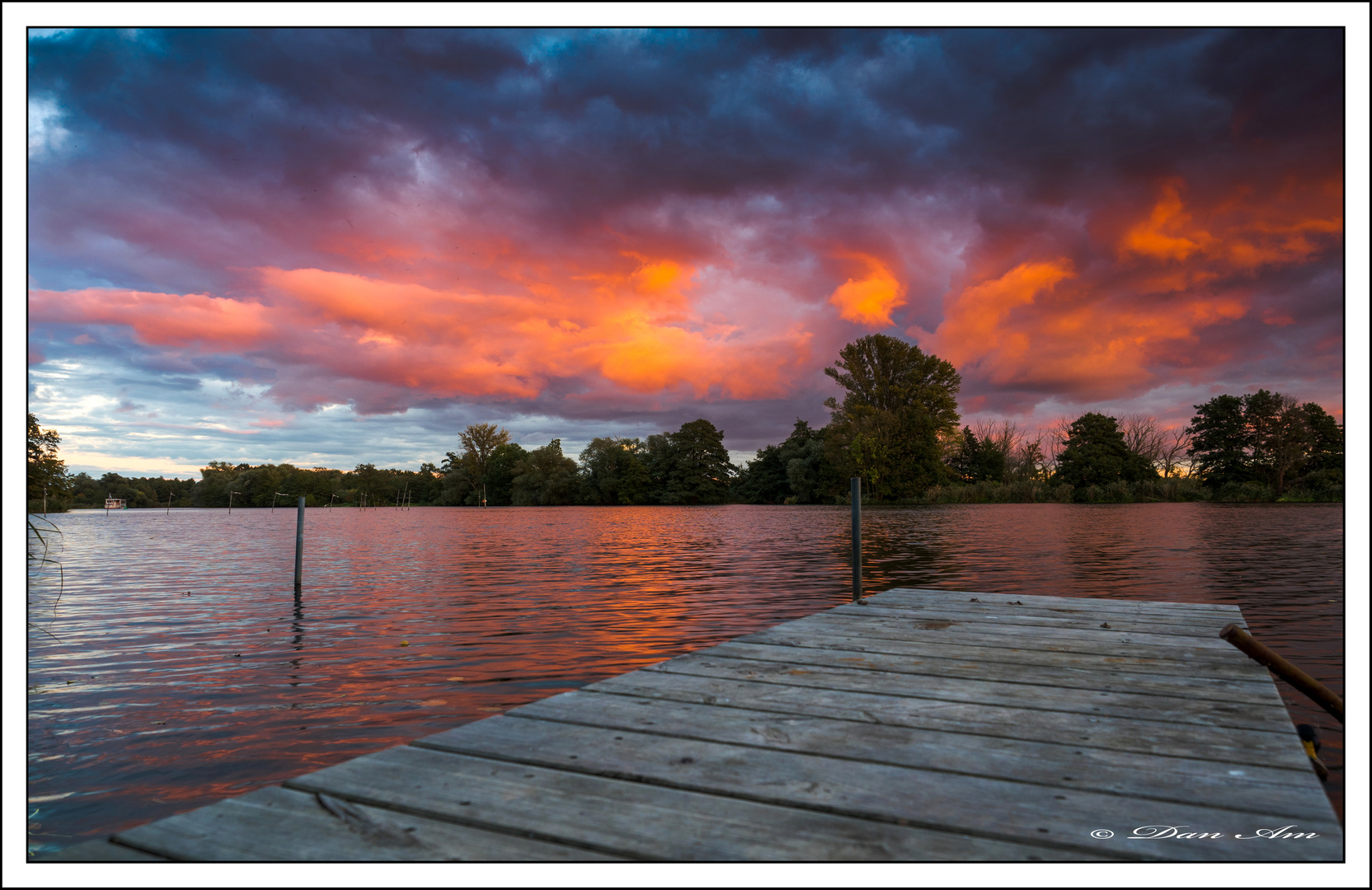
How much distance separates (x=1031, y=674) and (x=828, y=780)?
2.04 metres

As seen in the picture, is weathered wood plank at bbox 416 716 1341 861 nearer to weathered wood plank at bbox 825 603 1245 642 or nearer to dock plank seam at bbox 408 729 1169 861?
dock plank seam at bbox 408 729 1169 861

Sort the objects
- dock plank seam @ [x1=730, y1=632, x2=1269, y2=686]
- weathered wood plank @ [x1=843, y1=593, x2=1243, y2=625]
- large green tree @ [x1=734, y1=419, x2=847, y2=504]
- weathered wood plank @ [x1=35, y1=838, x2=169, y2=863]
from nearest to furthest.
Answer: weathered wood plank @ [x1=35, y1=838, x2=169, y2=863], dock plank seam @ [x1=730, y1=632, x2=1269, y2=686], weathered wood plank @ [x1=843, y1=593, x2=1243, y2=625], large green tree @ [x1=734, y1=419, x2=847, y2=504]

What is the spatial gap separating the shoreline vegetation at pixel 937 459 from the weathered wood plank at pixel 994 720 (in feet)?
79.1

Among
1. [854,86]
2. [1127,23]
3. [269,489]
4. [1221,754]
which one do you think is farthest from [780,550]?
[269,489]

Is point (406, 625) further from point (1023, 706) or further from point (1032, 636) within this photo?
point (1023, 706)

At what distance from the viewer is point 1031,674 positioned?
145 inches

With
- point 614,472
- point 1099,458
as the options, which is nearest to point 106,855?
point 1099,458

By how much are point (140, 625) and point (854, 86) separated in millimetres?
20774

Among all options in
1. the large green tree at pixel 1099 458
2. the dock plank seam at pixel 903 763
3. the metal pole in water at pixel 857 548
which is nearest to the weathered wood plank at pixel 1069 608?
the metal pole in water at pixel 857 548

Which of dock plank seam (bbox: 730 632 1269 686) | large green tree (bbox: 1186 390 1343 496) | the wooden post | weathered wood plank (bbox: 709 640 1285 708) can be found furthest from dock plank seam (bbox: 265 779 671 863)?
large green tree (bbox: 1186 390 1343 496)

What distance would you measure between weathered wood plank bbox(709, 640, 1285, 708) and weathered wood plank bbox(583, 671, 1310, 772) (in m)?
0.53

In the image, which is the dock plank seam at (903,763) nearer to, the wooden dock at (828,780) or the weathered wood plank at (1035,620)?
the wooden dock at (828,780)

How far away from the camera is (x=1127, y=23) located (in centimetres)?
488

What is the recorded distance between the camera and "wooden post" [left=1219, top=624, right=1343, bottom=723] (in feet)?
10.6
